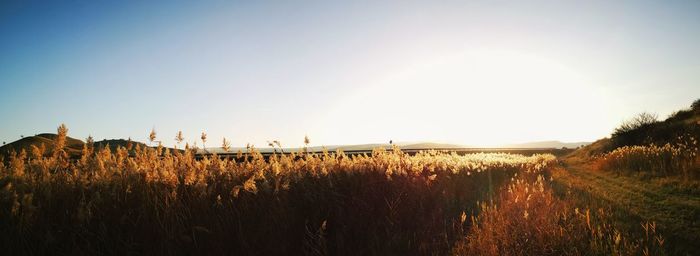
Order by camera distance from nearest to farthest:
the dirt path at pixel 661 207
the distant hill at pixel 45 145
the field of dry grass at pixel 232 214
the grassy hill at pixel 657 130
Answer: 1. the field of dry grass at pixel 232 214
2. the distant hill at pixel 45 145
3. the dirt path at pixel 661 207
4. the grassy hill at pixel 657 130

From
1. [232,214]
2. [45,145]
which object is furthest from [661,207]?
[45,145]

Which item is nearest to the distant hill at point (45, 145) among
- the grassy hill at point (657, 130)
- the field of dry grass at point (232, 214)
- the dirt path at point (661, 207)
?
the field of dry grass at point (232, 214)

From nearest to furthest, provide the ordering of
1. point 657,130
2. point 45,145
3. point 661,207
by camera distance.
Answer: point 45,145 → point 661,207 → point 657,130

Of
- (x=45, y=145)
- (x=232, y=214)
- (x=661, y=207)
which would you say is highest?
(x=45, y=145)

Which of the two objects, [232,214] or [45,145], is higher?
[45,145]

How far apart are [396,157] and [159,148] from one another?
4762 mm

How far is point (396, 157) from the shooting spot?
837 centimetres

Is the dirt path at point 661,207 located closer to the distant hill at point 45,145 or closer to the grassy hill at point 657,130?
the distant hill at point 45,145

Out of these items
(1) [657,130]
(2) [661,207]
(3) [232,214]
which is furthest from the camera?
(1) [657,130]

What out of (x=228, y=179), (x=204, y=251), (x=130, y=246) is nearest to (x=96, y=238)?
(x=130, y=246)

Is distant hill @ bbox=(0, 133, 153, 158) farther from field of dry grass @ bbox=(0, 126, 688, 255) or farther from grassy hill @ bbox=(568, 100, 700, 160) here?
grassy hill @ bbox=(568, 100, 700, 160)

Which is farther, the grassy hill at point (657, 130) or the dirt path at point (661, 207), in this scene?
the grassy hill at point (657, 130)

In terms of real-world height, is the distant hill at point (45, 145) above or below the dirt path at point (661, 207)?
above

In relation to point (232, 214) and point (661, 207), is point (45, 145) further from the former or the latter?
point (661, 207)
